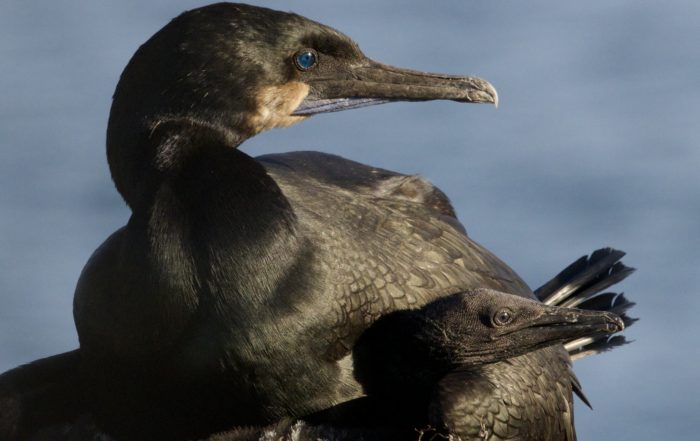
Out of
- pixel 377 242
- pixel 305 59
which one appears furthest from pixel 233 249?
pixel 305 59

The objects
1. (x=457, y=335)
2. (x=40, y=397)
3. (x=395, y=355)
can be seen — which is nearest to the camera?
(x=395, y=355)

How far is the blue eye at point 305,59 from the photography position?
22.4ft

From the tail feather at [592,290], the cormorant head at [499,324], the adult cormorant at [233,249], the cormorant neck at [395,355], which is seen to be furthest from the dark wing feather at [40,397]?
the tail feather at [592,290]

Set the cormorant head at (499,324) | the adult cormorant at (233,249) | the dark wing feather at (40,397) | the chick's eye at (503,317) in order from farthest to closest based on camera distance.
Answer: the dark wing feather at (40,397) < the chick's eye at (503,317) < the cormorant head at (499,324) < the adult cormorant at (233,249)

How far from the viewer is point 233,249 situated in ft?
20.8

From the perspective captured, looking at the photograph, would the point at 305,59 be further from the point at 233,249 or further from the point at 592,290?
the point at 592,290

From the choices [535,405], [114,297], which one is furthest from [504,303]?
[114,297]

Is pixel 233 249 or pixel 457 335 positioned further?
pixel 457 335

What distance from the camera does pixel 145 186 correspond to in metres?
6.49

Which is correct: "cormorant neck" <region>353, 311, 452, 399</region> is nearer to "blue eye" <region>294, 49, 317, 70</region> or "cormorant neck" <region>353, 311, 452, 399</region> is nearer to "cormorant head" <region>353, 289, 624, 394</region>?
"cormorant head" <region>353, 289, 624, 394</region>

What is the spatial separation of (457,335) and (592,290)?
2.25 meters

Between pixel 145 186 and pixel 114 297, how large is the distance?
54 cm

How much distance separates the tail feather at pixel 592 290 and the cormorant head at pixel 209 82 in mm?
2805

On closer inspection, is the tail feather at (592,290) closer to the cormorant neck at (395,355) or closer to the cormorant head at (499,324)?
the cormorant head at (499,324)
